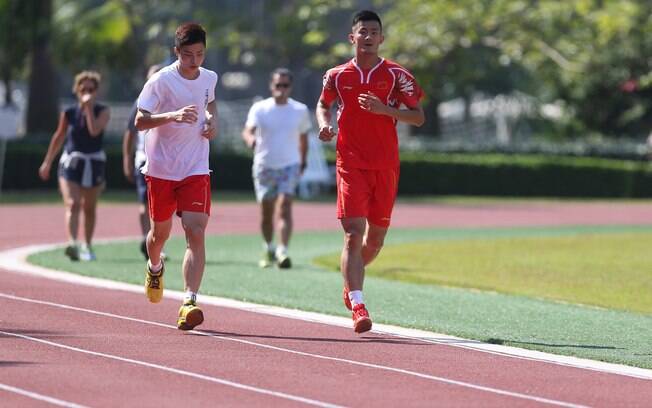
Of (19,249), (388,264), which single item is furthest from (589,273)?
(19,249)

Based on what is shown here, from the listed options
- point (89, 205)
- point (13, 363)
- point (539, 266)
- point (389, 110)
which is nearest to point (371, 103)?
point (389, 110)

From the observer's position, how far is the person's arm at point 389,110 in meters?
10.1

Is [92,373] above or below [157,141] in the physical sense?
below

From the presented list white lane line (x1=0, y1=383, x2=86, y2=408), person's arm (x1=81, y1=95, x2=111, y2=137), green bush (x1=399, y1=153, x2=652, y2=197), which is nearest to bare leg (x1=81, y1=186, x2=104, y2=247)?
person's arm (x1=81, y1=95, x2=111, y2=137)

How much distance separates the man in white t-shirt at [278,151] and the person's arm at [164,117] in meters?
5.89

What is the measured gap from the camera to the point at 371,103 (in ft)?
33.0

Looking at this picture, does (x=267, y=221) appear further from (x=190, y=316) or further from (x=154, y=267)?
(x=190, y=316)

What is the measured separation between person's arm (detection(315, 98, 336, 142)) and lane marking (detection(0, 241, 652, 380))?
1.46 m

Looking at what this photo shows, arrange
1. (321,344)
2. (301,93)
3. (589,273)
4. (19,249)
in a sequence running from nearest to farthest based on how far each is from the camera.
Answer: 1. (321,344)
2. (589,273)
3. (19,249)
4. (301,93)

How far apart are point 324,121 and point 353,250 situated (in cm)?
94

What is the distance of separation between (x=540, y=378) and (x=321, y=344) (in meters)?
1.73

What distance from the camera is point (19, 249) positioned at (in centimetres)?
1775

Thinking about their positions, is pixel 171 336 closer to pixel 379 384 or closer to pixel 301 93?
pixel 379 384

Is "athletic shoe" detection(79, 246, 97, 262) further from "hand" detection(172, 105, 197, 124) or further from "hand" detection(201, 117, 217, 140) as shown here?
"hand" detection(172, 105, 197, 124)
